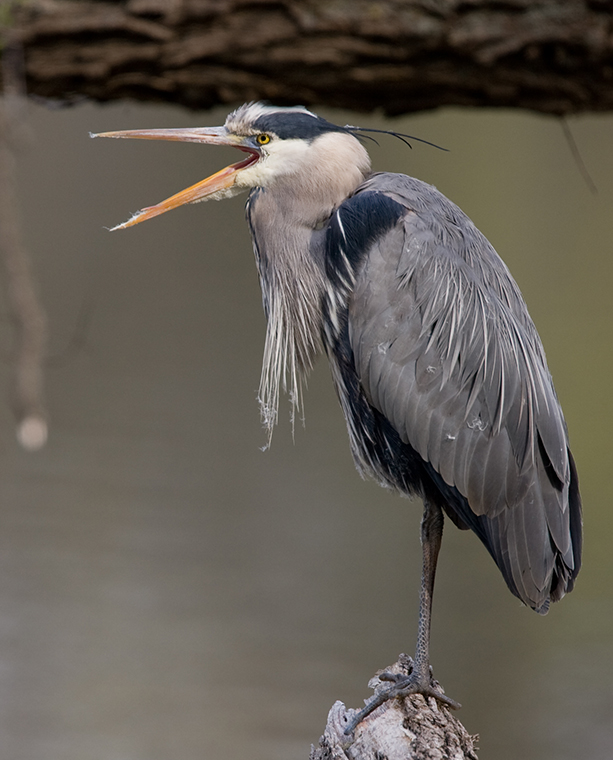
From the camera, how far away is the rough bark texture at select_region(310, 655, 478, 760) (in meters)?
1.99

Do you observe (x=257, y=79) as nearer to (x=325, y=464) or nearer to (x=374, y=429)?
(x=374, y=429)

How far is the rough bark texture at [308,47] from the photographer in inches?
123

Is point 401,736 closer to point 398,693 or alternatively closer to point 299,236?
point 398,693

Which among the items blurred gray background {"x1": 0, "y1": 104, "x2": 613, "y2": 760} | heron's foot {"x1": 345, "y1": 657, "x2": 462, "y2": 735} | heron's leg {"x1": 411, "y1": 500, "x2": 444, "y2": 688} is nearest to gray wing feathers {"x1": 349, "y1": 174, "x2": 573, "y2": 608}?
heron's leg {"x1": 411, "y1": 500, "x2": 444, "y2": 688}

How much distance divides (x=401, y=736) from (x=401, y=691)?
0.44 feet

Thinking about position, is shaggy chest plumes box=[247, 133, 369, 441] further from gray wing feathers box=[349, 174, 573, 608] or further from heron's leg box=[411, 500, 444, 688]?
heron's leg box=[411, 500, 444, 688]

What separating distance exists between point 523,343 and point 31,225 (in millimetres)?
6000

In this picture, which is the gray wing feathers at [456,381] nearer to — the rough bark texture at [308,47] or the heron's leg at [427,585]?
the heron's leg at [427,585]

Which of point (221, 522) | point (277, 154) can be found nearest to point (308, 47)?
point (277, 154)

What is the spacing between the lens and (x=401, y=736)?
6.68ft

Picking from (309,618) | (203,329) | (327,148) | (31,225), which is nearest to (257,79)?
(327,148)

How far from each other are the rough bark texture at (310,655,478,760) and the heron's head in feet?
3.75

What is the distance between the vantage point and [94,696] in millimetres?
3752

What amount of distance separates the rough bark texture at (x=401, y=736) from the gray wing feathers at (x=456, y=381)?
0.37 metres
